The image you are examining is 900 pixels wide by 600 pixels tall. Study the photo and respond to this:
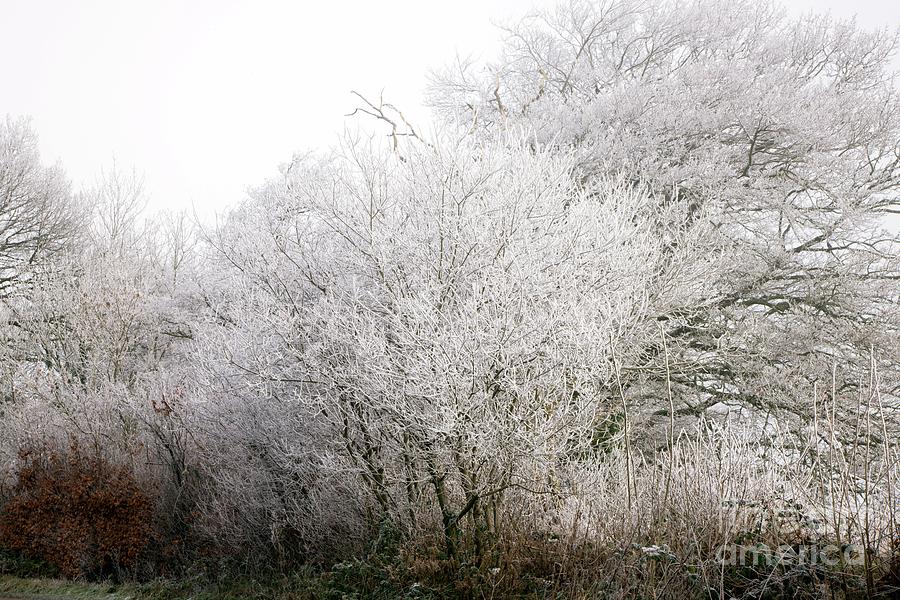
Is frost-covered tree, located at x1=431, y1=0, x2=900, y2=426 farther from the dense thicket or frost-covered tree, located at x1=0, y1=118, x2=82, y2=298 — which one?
frost-covered tree, located at x1=0, y1=118, x2=82, y2=298

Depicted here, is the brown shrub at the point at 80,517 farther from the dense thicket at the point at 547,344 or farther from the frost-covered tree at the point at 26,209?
the frost-covered tree at the point at 26,209

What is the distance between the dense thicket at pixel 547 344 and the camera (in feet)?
18.5

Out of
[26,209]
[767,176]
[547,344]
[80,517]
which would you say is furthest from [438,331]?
[26,209]

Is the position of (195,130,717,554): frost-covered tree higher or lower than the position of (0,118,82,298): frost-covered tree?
lower

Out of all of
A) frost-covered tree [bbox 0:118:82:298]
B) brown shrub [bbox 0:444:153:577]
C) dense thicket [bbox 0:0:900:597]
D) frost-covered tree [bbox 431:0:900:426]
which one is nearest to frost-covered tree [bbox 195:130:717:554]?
dense thicket [bbox 0:0:900:597]

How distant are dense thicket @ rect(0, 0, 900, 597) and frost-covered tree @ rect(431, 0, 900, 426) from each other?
54 mm

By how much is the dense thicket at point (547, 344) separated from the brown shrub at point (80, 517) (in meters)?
0.09

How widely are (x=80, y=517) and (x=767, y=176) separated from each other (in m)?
12.0

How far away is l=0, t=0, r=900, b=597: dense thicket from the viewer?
222 inches

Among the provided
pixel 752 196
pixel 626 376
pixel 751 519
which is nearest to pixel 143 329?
pixel 626 376

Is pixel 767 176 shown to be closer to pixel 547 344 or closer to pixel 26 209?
pixel 547 344

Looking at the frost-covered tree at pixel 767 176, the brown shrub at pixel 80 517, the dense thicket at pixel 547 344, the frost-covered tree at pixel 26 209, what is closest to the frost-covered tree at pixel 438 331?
the dense thicket at pixel 547 344

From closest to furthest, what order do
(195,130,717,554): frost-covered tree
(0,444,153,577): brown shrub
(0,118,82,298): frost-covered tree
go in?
1. (195,130,717,554): frost-covered tree
2. (0,444,153,577): brown shrub
3. (0,118,82,298): frost-covered tree

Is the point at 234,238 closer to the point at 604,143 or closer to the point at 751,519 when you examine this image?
the point at 604,143
